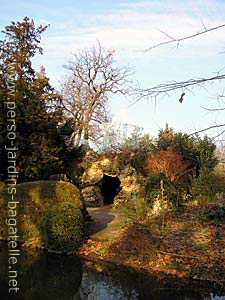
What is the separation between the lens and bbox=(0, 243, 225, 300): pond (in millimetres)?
5598

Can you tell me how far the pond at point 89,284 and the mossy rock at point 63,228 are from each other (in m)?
0.81

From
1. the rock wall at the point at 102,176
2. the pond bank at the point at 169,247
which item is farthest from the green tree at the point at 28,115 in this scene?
the pond bank at the point at 169,247

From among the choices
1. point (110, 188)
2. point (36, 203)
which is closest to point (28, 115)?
point (36, 203)

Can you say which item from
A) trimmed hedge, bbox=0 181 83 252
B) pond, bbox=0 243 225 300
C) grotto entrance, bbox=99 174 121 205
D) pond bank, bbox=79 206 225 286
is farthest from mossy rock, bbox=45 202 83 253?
grotto entrance, bbox=99 174 121 205

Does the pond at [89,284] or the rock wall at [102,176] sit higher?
the rock wall at [102,176]

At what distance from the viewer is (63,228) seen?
27.1 feet

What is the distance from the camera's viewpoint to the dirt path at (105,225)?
30.8ft

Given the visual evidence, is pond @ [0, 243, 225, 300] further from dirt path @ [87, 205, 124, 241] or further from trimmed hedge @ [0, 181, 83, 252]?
trimmed hedge @ [0, 181, 83, 252]

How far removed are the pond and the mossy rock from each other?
807mm

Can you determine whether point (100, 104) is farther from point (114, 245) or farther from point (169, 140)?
point (114, 245)

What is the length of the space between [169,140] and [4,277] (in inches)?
392

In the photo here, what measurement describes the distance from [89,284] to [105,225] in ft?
15.2

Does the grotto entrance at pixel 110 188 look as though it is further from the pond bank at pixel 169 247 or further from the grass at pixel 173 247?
the grass at pixel 173 247

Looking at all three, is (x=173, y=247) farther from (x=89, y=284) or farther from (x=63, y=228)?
(x=63, y=228)
